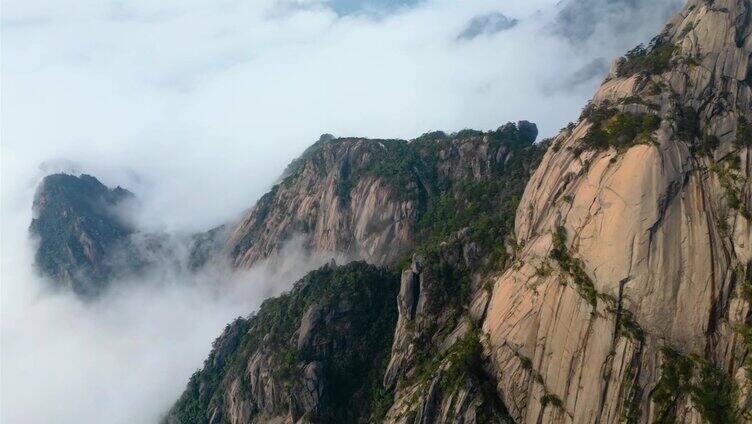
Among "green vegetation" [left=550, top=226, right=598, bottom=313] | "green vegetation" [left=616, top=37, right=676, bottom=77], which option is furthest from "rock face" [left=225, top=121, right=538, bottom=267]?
"green vegetation" [left=550, top=226, right=598, bottom=313]

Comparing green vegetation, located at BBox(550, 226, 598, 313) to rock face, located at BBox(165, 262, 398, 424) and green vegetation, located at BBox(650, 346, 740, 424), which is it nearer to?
green vegetation, located at BBox(650, 346, 740, 424)

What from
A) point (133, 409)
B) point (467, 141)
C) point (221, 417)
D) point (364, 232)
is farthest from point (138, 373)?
point (467, 141)

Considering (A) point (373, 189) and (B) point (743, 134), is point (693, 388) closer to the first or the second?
(B) point (743, 134)

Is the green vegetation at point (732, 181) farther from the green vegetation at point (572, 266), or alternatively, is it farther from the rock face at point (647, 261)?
the green vegetation at point (572, 266)

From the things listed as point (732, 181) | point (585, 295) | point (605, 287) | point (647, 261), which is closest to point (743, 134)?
point (732, 181)

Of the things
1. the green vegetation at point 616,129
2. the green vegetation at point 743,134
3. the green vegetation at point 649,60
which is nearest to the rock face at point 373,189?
the green vegetation at point 649,60

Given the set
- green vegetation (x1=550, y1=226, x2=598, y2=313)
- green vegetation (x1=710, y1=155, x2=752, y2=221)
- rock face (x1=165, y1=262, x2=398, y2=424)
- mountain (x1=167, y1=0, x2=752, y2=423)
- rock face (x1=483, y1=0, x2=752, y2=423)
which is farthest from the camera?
rock face (x1=165, y1=262, x2=398, y2=424)

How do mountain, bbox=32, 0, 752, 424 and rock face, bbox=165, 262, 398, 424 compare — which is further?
rock face, bbox=165, 262, 398, 424
